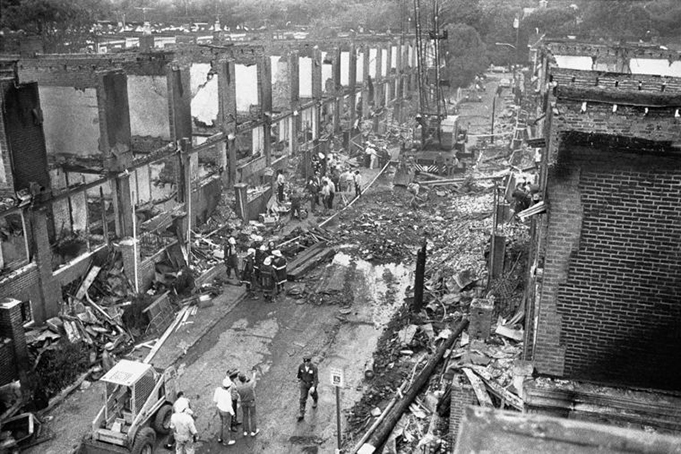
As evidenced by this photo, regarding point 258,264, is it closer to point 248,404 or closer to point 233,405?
point 233,405

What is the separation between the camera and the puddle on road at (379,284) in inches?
810

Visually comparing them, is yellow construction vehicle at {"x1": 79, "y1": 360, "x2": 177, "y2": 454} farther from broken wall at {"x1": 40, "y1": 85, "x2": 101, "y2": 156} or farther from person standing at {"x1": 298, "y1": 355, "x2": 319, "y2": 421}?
broken wall at {"x1": 40, "y1": 85, "x2": 101, "y2": 156}

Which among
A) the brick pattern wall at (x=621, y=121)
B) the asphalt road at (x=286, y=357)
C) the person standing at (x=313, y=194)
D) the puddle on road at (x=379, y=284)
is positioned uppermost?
the brick pattern wall at (x=621, y=121)

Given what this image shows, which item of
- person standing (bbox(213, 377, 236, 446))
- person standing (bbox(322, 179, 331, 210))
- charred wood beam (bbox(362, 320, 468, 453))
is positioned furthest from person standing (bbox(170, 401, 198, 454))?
person standing (bbox(322, 179, 331, 210))

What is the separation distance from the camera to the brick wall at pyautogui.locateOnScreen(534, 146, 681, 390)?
31.8 ft

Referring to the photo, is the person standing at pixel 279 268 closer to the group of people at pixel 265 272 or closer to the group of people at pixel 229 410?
the group of people at pixel 265 272

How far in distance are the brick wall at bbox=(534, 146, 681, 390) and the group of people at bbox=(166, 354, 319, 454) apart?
20.5 feet

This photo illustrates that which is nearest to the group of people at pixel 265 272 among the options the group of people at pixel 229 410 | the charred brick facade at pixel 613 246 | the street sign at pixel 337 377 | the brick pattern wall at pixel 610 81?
the group of people at pixel 229 410

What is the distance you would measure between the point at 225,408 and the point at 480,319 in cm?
574

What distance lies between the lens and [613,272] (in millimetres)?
9977

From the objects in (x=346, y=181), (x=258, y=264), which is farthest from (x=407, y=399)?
(x=346, y=181)

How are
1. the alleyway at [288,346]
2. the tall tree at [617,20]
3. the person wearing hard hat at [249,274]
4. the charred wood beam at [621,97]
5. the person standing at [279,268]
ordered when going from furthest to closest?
the tall tree at [617,20], the person wearing hard hat at [249,274], the person standing at [279,268], the alleyway at [288,346], the charred wood beam at [621,97]

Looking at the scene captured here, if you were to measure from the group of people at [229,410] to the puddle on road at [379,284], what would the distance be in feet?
16.4

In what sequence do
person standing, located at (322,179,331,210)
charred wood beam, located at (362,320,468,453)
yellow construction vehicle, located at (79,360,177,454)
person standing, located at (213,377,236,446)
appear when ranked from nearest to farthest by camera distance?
yellow construction vehicle, located at (79,360,177,454)
charred wood beam, located at (362,320,468,453)
person standing, located at (213,377,236,446)
person standing, located at (322,179,331,210)
